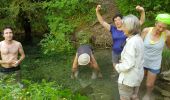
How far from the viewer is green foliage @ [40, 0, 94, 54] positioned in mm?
13680

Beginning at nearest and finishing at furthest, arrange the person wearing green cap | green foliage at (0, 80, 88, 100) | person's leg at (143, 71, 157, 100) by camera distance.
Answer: green foliage at (0, 80, 88, 100) → the person wearing green cap → person's leg at (143, 71, 157, 100)

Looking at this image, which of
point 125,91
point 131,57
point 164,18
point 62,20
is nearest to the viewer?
point 131,57

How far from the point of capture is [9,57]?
27.8 ft

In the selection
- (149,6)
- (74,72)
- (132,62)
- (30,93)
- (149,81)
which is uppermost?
(149,6)

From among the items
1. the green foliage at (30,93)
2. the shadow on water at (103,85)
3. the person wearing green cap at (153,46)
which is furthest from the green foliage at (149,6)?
the green foliage at (30,93)

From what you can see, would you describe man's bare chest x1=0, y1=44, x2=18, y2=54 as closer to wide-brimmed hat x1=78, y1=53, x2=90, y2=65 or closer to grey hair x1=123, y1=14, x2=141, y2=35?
wide-brimmed hat x1=78, y1=53, x2=90, y2=65

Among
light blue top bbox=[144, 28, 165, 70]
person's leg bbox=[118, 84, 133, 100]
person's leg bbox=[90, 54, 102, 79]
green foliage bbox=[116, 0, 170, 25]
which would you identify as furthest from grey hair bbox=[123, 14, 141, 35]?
green foliage bbox=[116, 0, 170, 25]

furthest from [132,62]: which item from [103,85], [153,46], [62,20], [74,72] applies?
[62,20]

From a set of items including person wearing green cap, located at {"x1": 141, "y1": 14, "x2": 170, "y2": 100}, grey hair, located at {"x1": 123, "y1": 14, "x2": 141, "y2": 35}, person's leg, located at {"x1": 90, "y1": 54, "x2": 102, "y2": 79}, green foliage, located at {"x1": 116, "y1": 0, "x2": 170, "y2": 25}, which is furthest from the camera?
green foliage, located at {"x1": 116, "y1": 0, "x2": 170, "y2": 25}

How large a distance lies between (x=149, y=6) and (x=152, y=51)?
17.0 ft

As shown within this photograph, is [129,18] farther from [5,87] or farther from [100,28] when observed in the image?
[100,28]

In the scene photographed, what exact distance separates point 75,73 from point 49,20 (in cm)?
518

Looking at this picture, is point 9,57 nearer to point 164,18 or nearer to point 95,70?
point 95,70

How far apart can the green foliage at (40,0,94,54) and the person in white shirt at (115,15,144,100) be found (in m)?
7.61
